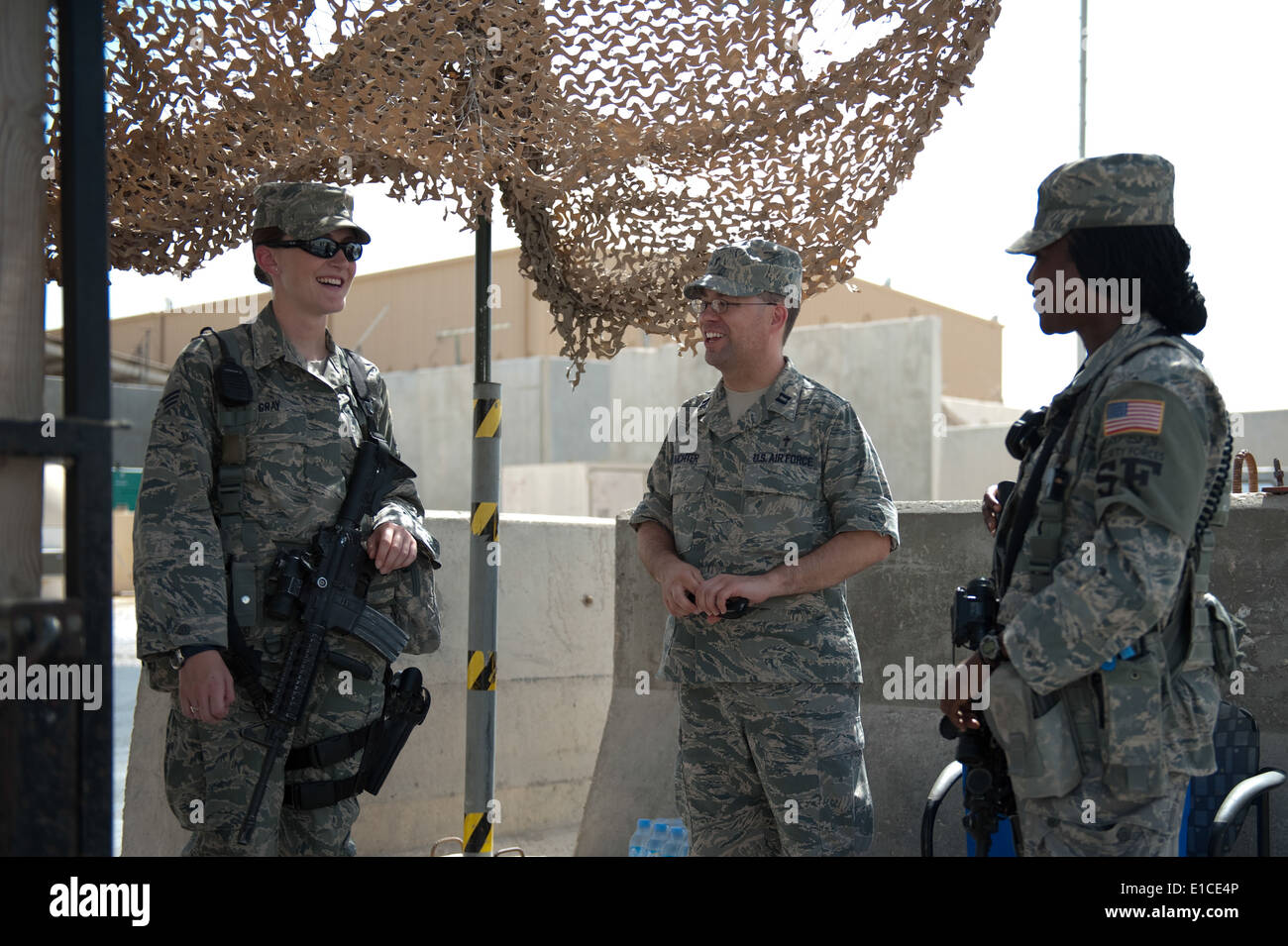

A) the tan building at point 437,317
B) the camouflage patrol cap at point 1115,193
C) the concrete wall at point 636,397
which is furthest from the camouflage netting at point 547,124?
the tan building at point 437,317

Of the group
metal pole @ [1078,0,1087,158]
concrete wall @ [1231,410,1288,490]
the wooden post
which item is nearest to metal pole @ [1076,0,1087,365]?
metal pole @ [1078,0,1087,158]

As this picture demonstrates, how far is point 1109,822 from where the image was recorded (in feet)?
7.24

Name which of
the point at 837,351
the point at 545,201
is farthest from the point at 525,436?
the point at 545,201

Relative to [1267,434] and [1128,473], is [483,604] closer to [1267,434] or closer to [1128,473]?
[1128,473]

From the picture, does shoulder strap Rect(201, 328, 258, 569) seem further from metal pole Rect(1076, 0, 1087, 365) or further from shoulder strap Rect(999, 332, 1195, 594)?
metal pole Rect(1076, 0, 1087, 365)

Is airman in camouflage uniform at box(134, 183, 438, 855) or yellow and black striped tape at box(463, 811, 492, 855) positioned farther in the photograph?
yellow and black striped tape at box(463, 811, 492, 855)

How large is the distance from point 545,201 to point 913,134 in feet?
→ 3.88

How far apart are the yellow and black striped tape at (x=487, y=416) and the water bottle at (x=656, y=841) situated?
1688mm

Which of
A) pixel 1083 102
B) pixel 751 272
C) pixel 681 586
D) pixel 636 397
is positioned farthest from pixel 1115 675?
pixel 636 397

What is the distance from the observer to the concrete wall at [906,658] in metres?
3.79

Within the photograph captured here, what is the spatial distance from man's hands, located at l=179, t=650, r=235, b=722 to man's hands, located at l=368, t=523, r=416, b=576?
45cm

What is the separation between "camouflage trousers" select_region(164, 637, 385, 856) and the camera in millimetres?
2875

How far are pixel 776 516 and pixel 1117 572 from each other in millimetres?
1170
